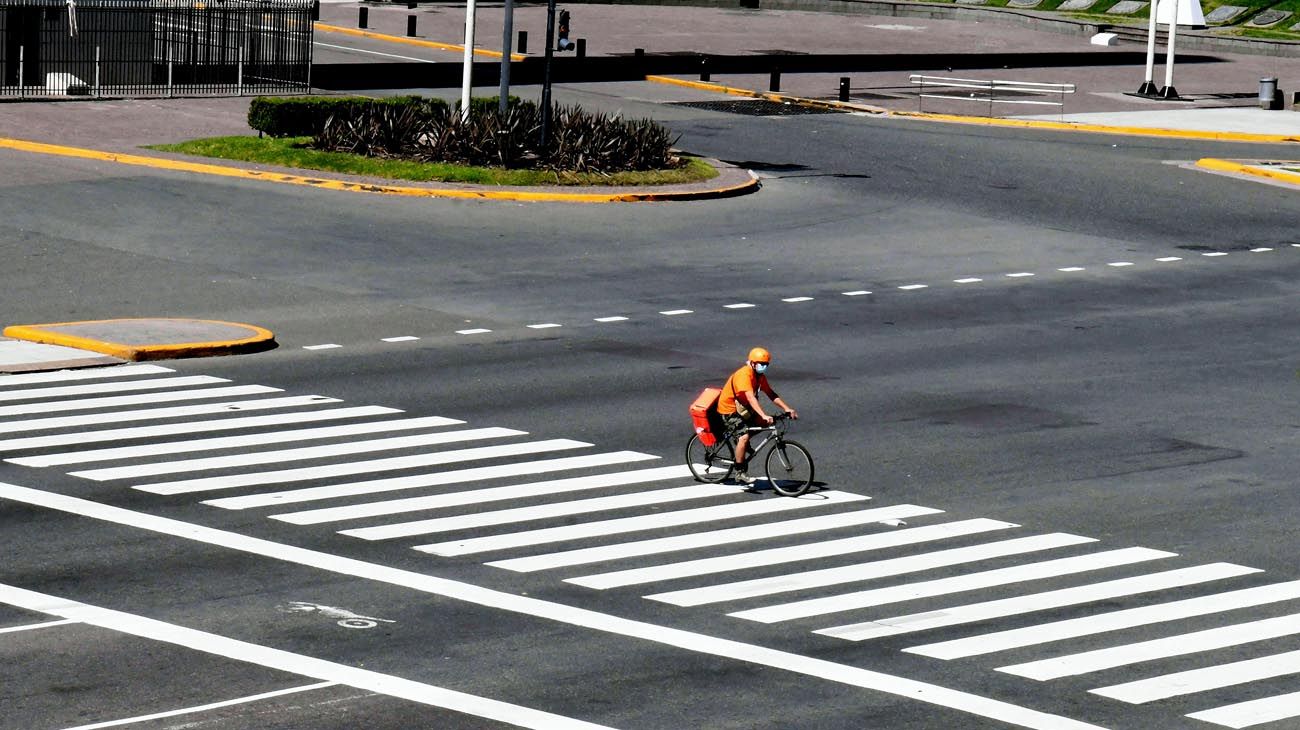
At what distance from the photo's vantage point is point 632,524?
1670 cm

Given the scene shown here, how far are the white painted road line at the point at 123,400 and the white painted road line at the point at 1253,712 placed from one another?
1157cm

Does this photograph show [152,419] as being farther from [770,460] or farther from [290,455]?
[770,460]

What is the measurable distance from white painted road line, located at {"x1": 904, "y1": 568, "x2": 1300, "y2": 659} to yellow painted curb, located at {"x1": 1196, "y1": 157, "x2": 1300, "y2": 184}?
2818 centimetres

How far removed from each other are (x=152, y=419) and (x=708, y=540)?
6.38 m

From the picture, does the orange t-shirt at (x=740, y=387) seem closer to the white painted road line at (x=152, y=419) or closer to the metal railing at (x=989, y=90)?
the white painted road line at (x=152, y=419)

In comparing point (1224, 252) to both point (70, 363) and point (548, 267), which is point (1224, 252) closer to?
point (548, 267)

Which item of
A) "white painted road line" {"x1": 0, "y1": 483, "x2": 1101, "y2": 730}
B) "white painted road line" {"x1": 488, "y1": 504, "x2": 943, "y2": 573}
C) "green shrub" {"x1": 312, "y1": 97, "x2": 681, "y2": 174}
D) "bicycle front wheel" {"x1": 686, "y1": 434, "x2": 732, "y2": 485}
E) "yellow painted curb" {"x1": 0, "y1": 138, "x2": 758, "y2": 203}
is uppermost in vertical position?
"green shrub" {"x1": 312, "y1": 97, "x2": 681, "y2": 174}

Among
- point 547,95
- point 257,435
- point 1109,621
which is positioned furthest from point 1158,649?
point 547,95

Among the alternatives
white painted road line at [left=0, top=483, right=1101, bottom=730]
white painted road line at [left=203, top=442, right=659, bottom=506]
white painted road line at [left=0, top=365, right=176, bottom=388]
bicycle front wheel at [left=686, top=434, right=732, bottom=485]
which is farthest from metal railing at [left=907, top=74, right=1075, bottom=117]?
white painted road line at [left=0, top=483, right=1101, bottom=730]

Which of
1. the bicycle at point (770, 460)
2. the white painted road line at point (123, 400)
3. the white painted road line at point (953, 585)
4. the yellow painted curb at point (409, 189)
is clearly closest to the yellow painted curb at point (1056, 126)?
the yellow painted curb at point (409, 189)

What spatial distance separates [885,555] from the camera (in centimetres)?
1593

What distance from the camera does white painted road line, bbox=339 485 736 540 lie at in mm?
16188

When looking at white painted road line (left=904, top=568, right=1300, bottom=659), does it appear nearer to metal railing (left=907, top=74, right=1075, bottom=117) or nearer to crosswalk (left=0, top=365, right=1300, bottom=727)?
crosswalk (left=0, top=365, right=1300, bottom=727)

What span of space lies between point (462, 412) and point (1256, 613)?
8.69 metres
